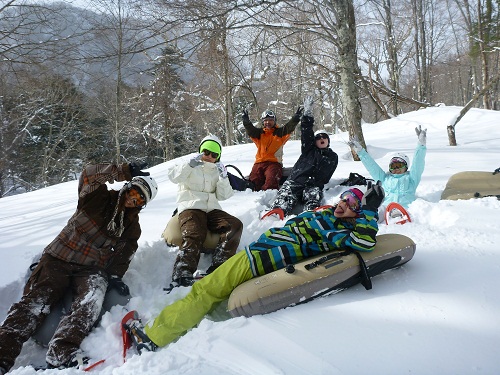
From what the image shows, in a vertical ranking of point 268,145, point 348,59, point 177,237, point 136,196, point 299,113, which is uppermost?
point 348,59

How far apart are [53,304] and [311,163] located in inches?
144

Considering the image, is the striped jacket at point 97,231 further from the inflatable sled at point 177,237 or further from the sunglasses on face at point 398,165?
the sunglasses on face at point 398,165

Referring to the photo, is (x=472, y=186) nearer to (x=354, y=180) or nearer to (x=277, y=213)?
(x=354, y=180)

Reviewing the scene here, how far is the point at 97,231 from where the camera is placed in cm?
308


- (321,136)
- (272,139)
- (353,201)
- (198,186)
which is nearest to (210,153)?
(198,186)

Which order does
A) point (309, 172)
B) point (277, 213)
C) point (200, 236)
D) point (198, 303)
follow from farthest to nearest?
point (309, 172) < point (277, 213) < point (200, 236) < point (198, 303)

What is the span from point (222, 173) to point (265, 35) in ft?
16.6

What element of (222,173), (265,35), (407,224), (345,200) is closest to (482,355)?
(345,200)

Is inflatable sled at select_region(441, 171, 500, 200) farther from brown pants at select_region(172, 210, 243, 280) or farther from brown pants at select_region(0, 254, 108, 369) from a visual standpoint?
brown pants at select_region(0, 254, 108, 369)

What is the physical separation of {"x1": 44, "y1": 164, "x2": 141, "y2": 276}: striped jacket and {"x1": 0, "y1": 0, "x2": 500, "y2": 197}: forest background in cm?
228

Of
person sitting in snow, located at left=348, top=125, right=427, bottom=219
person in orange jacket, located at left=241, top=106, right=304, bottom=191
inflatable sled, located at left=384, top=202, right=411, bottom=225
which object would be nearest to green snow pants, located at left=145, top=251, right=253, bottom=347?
inflatable sled, located at left=384, top=202, right=411, bottom=225

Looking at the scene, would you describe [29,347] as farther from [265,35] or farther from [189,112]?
[189,112]

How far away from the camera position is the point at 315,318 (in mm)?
2148

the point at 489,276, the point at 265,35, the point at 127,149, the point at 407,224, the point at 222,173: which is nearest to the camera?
the point at 489,276
